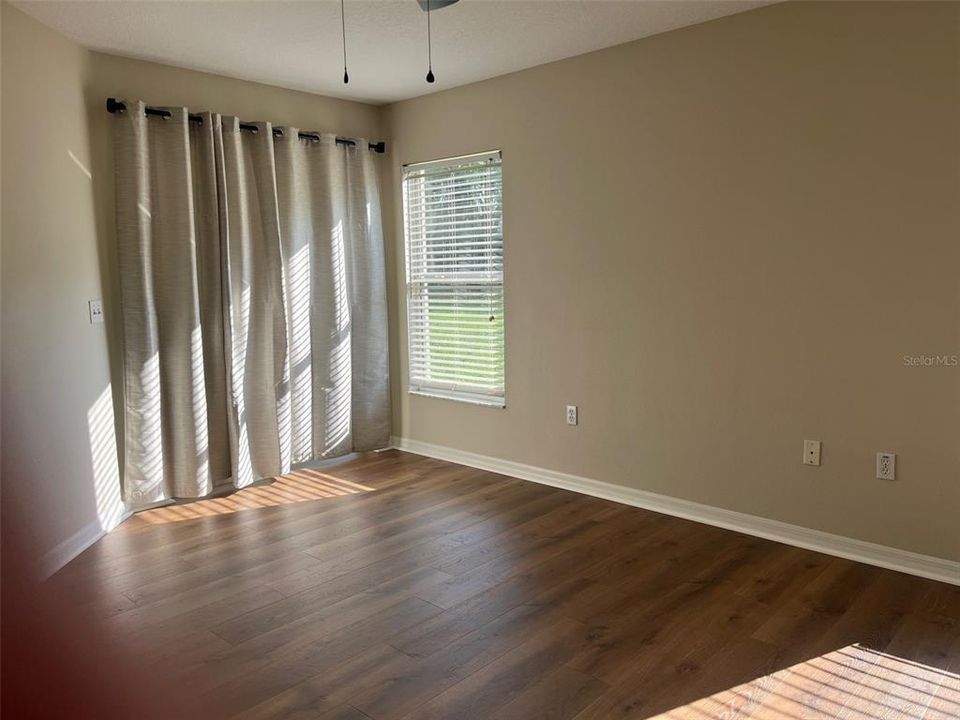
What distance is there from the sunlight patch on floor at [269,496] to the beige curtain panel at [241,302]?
79 mm

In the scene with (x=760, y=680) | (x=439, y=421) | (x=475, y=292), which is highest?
(x=475, y=292)

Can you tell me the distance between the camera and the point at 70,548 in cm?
334

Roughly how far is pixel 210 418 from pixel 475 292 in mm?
1785

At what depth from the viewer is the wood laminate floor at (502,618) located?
2219 millimetres

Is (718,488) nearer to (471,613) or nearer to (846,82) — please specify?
(471,613)

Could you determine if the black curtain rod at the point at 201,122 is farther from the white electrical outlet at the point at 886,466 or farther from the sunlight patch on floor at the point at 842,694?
the sunlight patch on floor at the point at 842,694

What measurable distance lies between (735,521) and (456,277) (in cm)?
228

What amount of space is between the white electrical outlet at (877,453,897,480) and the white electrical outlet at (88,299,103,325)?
146 inches

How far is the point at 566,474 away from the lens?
432 cm

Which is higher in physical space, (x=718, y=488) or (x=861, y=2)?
(x=861, y=2)

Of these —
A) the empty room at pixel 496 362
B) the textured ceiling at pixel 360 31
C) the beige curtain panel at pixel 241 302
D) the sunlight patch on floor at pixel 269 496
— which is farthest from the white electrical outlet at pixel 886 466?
the beige curtain panel at pixel 241 302

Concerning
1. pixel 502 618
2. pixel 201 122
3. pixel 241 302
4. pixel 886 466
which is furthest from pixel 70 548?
pixel 886 466

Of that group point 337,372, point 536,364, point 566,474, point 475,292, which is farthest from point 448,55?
point 566,474

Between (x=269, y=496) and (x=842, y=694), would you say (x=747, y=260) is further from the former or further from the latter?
(x=269, y=496)
